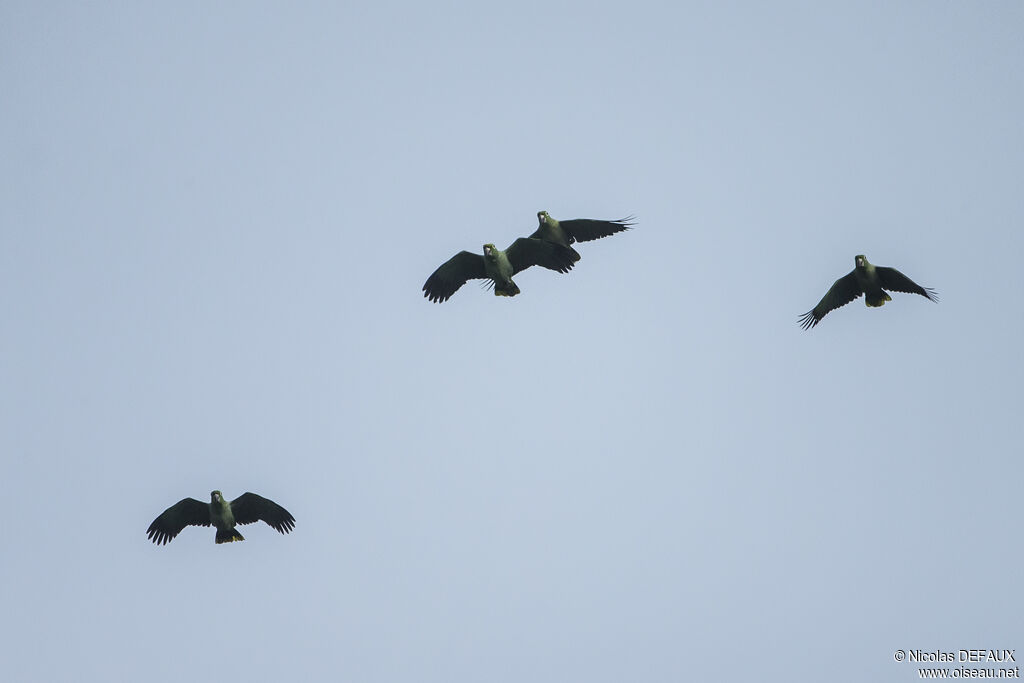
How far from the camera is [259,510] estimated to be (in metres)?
19.8

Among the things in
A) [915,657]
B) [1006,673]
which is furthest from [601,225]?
[1006,673]

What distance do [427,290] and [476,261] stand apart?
992 millimetres

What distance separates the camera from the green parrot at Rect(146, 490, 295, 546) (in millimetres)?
19547

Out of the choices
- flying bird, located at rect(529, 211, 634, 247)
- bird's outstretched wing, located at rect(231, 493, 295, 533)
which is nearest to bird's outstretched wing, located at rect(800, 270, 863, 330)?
flying bird, located at rect(529, 211, 634, 247)

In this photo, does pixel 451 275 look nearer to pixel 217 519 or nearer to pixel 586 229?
pixel 586 229

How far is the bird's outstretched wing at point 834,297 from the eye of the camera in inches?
802

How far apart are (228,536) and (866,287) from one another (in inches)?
474

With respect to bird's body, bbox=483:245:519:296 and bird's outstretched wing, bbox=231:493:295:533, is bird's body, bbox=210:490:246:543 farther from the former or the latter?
bird's body, bbox=483:245:519:296

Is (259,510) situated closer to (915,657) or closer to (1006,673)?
(915,657)

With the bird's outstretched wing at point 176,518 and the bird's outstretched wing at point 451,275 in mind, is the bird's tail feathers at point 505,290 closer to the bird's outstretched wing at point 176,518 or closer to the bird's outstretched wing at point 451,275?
the bird's outstretched wing at point 451,275

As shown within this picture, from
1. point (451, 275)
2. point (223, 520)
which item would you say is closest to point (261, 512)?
point (223, 520)

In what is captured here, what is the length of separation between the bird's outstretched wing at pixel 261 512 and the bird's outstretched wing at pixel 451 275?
4.69 metres

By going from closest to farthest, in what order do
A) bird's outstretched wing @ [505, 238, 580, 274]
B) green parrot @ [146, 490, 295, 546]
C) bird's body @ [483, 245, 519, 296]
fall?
bird's body @ [483, 245, 519, 296] → bird's outstretched wing @ [505, 238, 580, 274] → green parrot @ [146, 490, 295, 546]

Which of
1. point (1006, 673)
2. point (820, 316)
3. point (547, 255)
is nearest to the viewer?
point (547, 255)
